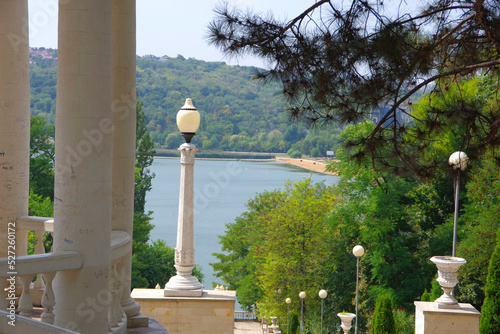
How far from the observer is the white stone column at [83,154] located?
15.7 feet

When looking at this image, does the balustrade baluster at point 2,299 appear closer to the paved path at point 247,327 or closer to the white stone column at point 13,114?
the white stone column at point 13,114

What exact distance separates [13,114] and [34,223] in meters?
1.22

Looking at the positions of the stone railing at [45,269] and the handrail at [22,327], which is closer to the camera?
the handrail at [22,327]

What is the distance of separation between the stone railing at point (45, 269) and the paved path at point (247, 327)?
3392 cm

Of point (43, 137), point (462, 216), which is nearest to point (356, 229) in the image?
point (462, 216)

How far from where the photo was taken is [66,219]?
4883 mm

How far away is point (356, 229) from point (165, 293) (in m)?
20.4

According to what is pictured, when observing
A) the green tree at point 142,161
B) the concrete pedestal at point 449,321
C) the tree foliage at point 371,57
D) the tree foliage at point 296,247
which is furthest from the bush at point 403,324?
the green tree at point 142,161

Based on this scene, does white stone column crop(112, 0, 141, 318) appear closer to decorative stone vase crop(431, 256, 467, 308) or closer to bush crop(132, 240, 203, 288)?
decorative stone vase crop(431, 256, 467, 308)

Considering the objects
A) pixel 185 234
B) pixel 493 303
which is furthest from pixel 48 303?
pixel 493 303

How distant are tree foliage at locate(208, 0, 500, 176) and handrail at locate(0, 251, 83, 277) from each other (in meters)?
4.56

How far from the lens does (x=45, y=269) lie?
15.3 feet

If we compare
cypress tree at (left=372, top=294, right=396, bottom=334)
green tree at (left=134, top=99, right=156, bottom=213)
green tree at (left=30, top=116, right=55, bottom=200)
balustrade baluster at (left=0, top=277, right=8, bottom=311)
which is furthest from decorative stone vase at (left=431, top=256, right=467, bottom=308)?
green tree at (left=134, top=99, right=156, bottom=213)

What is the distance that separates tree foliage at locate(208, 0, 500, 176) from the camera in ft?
27.3
